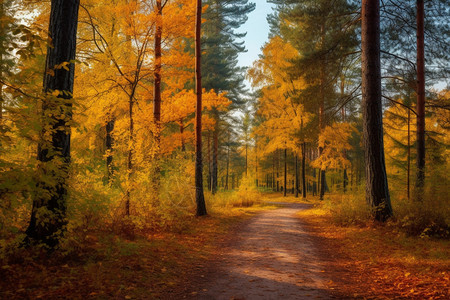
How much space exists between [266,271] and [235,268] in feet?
2.02

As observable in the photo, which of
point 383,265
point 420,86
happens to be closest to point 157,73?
point 383,265

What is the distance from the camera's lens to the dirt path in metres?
4.26

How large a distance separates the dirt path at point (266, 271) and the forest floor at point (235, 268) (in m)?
0.02

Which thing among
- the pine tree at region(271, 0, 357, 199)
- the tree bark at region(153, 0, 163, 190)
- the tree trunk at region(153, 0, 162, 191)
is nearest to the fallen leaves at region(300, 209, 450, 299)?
the pine tree at region(271, 0, 357, 199)

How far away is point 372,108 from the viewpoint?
364 inches

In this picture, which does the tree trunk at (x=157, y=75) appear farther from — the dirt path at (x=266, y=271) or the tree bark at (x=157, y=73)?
the dirt path at (x=266, y=271)

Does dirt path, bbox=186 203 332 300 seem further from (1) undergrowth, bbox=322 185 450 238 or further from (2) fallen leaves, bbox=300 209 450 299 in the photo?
(1) undergrowth, bbox=322 185 450 238

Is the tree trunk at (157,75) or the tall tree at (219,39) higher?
the tall tree at (219,39)

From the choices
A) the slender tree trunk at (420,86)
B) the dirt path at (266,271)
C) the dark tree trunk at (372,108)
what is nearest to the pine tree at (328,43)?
the dark tree trunk at (372,108)

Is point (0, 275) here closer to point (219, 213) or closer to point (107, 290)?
point (107, 290)

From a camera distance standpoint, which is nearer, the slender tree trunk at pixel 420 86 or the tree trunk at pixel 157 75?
the tree trunk at pixel 157 75

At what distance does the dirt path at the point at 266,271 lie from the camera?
4.26 m

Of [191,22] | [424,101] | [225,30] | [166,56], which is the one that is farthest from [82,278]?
[225,30]

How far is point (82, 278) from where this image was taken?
13.5 ft
